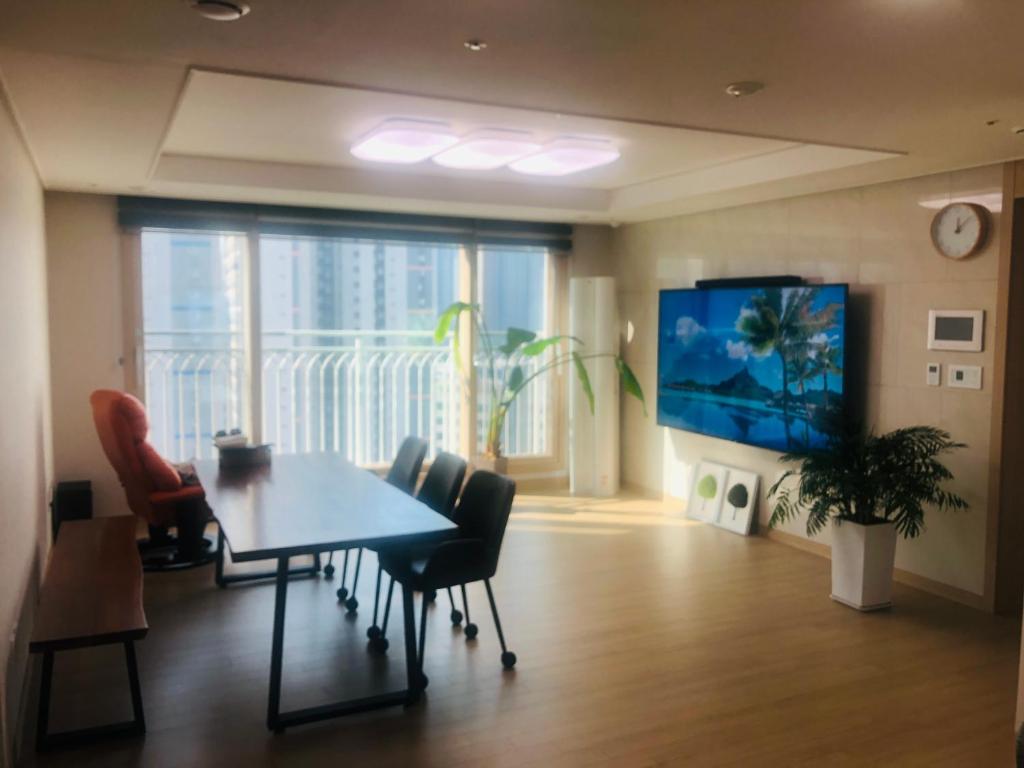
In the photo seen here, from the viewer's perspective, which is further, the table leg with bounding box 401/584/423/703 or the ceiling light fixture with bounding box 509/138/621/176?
the ceiling light fixture with bounding box 509/138/621/176

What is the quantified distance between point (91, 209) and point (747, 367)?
4.55m

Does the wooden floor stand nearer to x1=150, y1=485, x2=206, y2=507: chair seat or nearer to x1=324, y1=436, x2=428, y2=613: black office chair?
x1=324, y1=436, x2=428, y2=613: black office chair

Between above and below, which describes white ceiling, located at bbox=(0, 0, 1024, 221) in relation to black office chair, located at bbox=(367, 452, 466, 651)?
above

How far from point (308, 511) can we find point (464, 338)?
3699 mm

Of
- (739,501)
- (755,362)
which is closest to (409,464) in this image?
(755,362)

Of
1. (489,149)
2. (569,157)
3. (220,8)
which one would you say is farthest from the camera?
(569,157)

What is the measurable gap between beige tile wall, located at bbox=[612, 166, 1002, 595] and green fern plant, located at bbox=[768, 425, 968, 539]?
0.17 m

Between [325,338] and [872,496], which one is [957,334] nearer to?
[872,496]

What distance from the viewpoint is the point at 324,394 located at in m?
6.97

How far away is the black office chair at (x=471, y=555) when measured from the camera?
11.2ft

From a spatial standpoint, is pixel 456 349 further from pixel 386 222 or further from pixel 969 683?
pixel 969 683

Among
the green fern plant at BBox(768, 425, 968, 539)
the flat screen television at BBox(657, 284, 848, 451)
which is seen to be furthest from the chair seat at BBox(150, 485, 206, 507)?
the flat screen television at BBox(657, 284, 848, 451)

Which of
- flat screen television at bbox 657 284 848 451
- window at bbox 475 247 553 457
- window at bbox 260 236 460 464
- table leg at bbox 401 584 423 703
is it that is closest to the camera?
table leg at bbox 401 584 423 703

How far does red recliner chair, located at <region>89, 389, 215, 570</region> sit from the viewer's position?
4.77m
